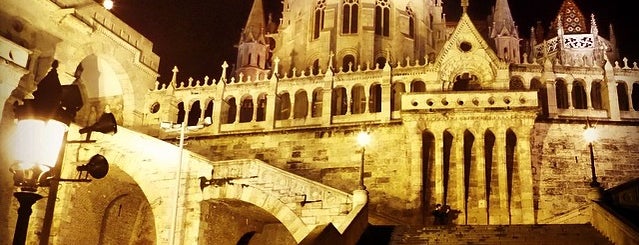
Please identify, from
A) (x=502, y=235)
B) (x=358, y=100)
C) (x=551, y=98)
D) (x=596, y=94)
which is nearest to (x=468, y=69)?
(x=551, y=98)

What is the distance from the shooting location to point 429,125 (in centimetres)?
2684

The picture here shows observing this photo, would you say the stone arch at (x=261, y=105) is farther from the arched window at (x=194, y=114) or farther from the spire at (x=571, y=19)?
the spire at (x=571, y=19)

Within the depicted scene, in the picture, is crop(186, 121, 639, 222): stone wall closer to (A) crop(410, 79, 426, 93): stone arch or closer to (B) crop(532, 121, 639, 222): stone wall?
(B) crop(532, 121, 639, 222): stone wall

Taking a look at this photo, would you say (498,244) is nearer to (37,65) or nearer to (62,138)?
(62,138)

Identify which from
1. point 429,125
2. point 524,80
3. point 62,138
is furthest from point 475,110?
point 62,138

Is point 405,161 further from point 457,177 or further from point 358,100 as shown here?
point 358,100

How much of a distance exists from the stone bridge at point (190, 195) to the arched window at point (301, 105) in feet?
31.2

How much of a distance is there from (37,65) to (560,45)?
131 ft

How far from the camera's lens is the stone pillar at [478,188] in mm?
25547

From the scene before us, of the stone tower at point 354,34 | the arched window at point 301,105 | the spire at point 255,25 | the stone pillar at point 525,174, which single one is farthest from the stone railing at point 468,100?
the spire at point 255,25

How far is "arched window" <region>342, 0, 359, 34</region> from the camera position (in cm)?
3903

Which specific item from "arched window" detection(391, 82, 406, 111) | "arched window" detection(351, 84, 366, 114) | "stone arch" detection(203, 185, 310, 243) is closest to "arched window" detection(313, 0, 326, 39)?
"arched window" detection(351, 84, 366, 114)

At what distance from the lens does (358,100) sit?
34.7 m

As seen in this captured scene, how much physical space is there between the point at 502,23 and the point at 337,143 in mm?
21552
